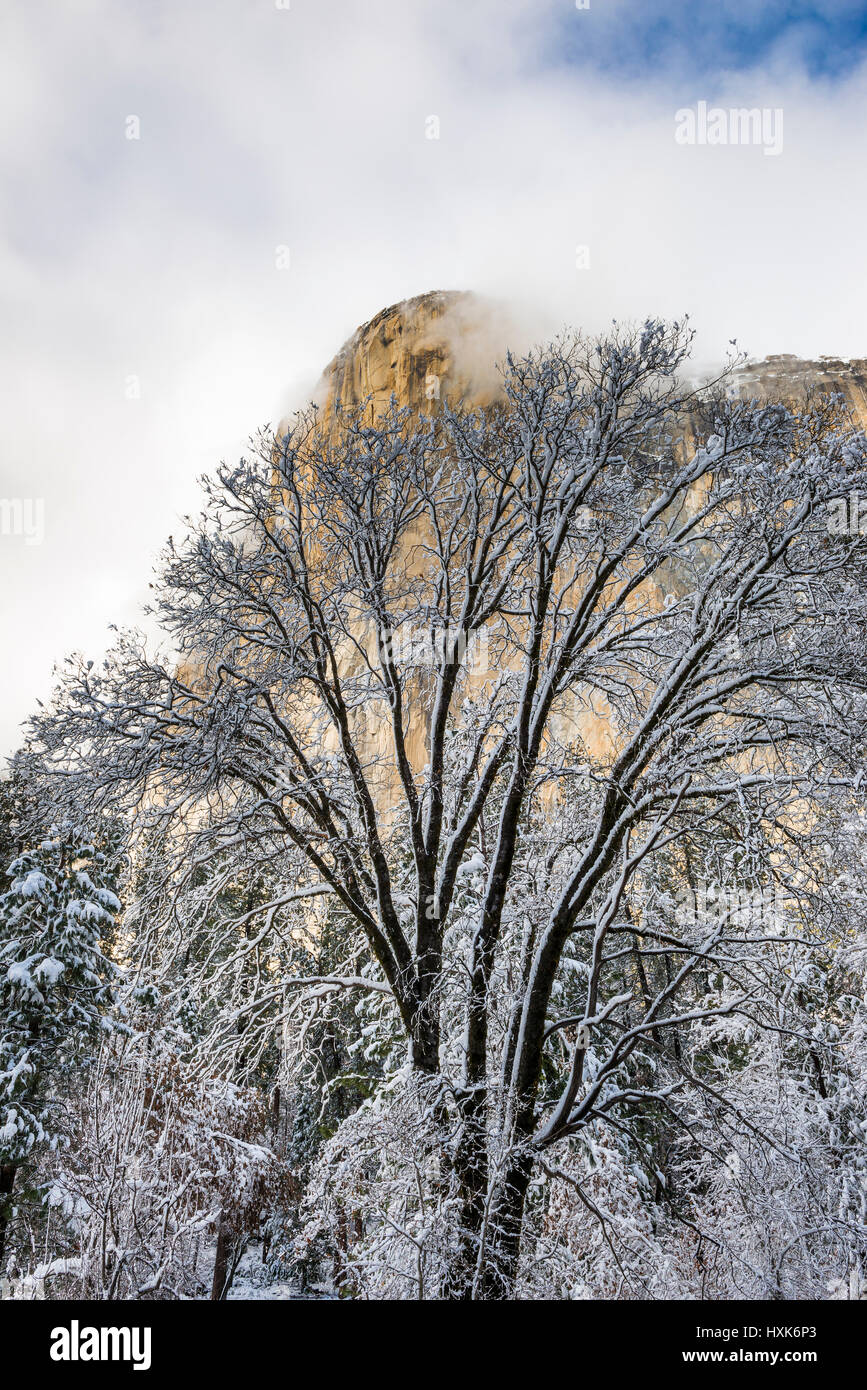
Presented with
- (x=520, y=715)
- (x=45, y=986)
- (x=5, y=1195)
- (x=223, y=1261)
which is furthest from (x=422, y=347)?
(x=520, y=715)

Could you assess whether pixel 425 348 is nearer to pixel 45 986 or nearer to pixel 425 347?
pixel 425 347

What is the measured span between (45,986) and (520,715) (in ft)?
37.7

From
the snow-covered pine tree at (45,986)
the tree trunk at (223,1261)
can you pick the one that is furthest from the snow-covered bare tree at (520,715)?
the tree trunk at (223,1261)

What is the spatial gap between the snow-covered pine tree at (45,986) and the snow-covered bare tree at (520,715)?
24.7ft

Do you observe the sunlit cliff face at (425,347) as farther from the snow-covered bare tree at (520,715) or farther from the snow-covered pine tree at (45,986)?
the snow-covered bare tree at (520,715)

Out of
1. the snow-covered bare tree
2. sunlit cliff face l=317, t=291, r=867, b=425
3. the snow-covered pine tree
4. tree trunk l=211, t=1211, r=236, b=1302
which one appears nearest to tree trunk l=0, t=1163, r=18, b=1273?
the snow-covered pine tree

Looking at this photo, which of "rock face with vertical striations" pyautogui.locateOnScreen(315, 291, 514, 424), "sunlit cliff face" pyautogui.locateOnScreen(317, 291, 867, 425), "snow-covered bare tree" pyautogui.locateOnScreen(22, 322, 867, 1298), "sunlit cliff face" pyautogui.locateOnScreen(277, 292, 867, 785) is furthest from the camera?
"rock face with vertical striations" pyautogui.locateOnScreen(315, 291, 514, 424)

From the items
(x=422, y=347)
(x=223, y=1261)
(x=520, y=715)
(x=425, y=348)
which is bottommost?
(x=223, y=1261)

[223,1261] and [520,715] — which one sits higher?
Result: [520,715]

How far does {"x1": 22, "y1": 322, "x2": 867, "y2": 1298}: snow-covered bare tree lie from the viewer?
574cm

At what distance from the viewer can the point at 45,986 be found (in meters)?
13.6

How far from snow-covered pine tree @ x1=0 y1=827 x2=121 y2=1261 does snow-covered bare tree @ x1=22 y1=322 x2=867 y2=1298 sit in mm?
7516

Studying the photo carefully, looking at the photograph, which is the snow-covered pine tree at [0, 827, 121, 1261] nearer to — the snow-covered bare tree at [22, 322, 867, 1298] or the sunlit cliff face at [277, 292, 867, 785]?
the snow-covered bare tree at [22, 322, 867, 1298]
